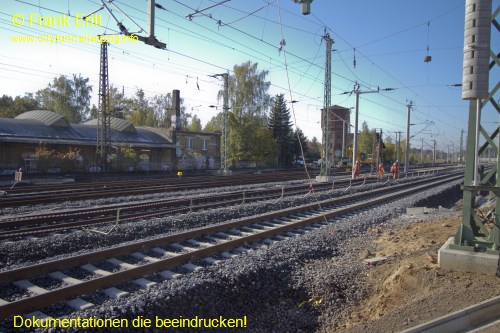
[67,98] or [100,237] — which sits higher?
[67,98]

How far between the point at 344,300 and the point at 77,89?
7481 centimetres

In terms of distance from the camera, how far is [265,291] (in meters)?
6.29

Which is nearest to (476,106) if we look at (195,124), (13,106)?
(13,106)

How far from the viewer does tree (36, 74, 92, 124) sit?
6762 cm

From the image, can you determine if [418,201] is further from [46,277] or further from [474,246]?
[46,277]

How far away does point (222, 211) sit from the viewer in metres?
12.7

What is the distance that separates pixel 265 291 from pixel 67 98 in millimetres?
72718

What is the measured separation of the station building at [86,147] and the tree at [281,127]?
10.4m

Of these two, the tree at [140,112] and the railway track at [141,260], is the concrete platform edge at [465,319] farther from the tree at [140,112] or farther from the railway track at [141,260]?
the tree at [140,112]

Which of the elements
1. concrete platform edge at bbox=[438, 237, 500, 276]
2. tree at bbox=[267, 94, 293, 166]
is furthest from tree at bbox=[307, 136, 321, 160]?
concrete platform edge at bbox=[438, 237, 500, 276]

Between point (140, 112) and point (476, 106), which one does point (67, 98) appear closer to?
point (140, 112)

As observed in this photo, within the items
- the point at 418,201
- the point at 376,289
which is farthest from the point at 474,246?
the point at 418,201

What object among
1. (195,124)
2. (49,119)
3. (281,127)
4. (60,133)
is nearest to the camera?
(60,133)

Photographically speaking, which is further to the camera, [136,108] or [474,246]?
[136,108]
